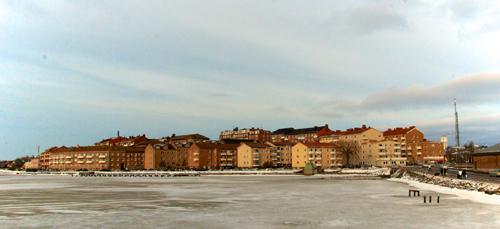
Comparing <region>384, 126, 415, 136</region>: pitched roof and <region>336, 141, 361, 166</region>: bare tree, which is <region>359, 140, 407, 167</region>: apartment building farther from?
<region>384, 126, 415, 136</region>: pitched roof

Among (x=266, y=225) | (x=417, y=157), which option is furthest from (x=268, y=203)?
(x=417, y=157)

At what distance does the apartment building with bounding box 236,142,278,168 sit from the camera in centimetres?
13538

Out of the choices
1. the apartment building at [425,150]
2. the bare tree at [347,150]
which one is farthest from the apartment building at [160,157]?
the apartment building at [425,150]

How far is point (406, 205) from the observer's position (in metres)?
27.7

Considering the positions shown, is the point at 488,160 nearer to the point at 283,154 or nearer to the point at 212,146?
the point at 283,154

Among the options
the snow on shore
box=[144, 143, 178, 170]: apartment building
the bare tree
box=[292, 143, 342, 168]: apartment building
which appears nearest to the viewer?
the snow on shore

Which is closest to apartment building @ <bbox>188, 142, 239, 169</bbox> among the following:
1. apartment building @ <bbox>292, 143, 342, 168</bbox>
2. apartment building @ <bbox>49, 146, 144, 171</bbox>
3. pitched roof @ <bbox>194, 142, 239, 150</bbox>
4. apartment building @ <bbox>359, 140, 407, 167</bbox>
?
pitched roof @ <bbox>194, 142, 239, 150</bbox>

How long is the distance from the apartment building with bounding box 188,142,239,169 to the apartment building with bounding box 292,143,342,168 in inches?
1009

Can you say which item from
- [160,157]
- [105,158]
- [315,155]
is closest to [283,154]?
[315,155]

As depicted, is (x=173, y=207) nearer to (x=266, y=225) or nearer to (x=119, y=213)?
(x=119, y=213)

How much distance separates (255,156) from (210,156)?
764 inches

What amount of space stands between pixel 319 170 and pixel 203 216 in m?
82.8

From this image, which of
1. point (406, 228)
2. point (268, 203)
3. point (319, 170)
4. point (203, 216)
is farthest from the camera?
point (319, 170)

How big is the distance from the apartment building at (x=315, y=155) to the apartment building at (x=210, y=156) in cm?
2564
